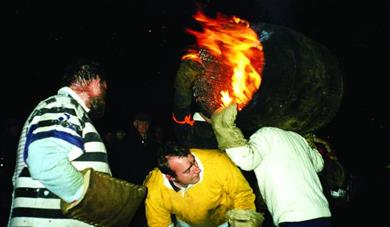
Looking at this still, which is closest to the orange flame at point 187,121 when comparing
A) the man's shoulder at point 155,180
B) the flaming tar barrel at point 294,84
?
the man's shoulder at point 155,180

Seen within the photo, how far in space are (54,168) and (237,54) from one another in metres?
1.88

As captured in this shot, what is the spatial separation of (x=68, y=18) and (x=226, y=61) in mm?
11406

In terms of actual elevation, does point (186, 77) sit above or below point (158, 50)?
below

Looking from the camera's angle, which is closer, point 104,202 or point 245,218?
point 104,202

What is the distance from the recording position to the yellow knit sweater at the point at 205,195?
3.35 metres

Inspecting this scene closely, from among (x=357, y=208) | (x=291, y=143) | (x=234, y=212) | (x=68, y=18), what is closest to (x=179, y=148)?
(x=234, y=212)

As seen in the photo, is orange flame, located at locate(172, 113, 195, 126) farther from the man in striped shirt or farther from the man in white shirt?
the man in striped shirt

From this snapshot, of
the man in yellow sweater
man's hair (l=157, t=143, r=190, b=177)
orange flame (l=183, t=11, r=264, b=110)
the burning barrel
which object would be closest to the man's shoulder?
the man in yellow sweater

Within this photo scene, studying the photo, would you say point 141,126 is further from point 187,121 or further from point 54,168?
point 54,168

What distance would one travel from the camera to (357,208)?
20.9 feet

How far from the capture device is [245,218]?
125 inches

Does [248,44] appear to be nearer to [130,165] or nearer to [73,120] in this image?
[73,120]

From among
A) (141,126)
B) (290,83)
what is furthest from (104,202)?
(141,126)

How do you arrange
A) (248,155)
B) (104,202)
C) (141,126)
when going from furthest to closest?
(141,126) → (248,155) → (104,202)
